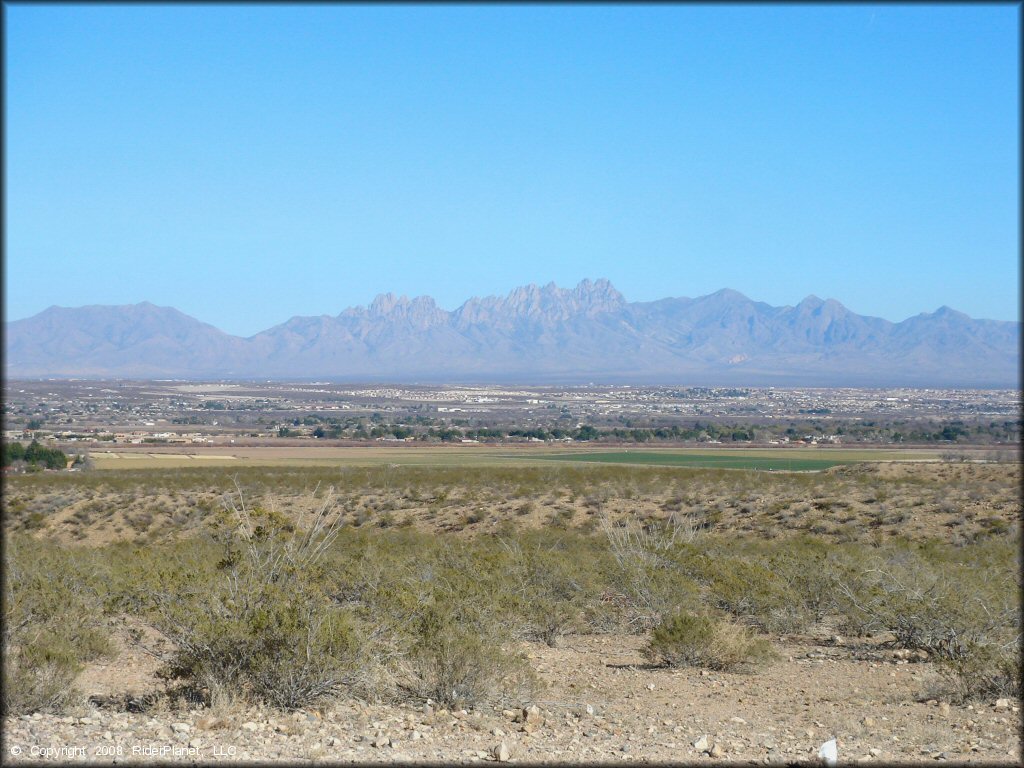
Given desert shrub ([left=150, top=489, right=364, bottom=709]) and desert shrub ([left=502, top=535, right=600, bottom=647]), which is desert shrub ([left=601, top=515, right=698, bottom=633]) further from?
desert shrub ([left=150, top=489, right=364, bottom=709])

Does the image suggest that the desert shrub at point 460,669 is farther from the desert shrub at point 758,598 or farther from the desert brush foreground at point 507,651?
the desert shrub at point 758,598

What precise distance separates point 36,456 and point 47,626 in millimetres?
43232

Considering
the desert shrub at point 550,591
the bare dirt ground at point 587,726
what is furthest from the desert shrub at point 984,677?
the desert shrub at point 550,591

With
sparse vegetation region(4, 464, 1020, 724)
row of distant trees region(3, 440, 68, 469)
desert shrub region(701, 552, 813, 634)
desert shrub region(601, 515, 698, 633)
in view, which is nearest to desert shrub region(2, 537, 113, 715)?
sparse vegetation region(4, 464, 1020, 724)

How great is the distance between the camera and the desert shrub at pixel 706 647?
15383 mm

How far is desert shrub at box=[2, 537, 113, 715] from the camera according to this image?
11078mm

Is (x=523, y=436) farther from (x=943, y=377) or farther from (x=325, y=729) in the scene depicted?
(x=943, y=377)

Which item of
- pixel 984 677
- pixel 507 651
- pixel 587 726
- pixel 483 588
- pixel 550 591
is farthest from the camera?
pixel 550 591

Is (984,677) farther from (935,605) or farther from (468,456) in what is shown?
(468,456)

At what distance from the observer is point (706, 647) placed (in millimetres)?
15445

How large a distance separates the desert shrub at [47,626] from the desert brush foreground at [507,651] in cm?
4

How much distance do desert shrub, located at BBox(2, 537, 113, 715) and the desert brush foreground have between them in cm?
4

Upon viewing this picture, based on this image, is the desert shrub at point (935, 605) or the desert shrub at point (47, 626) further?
the desert shrub at point (935, 605)

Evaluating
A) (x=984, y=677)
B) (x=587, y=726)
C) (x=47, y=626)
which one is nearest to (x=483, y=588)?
(x=587, y=726)
